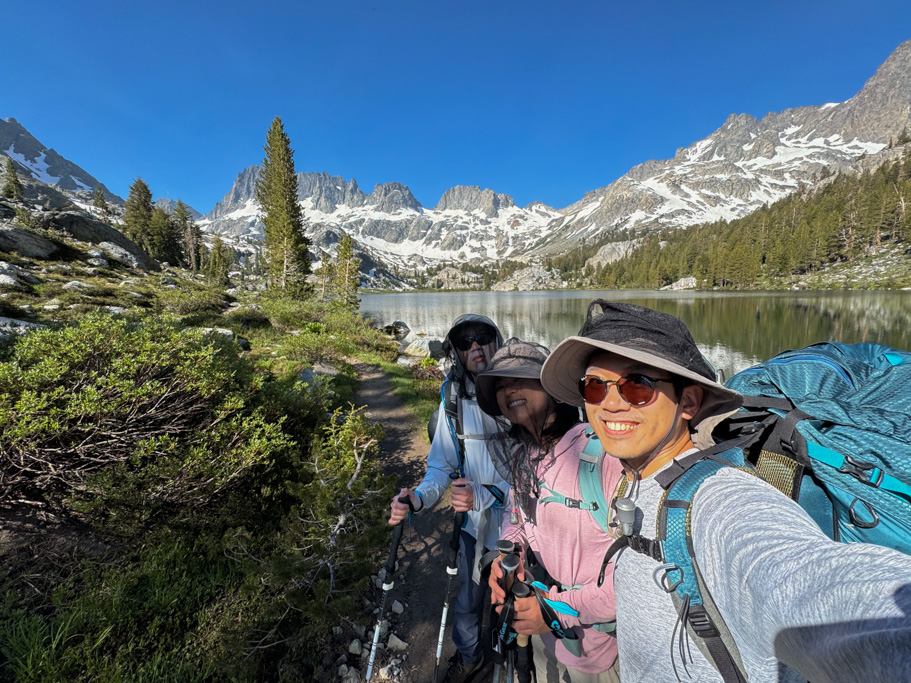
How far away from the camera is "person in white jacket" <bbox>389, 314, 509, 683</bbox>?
2.55 meters

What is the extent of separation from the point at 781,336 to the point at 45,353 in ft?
106

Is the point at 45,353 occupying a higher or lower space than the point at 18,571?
higher

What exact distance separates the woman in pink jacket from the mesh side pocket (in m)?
0.56

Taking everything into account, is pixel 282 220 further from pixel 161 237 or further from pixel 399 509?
pixel 161 237

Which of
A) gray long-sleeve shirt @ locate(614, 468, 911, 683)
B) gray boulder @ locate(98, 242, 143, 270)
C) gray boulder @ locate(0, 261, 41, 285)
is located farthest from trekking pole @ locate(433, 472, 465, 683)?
gray boulder @ locate(98, 242, 143, 270)

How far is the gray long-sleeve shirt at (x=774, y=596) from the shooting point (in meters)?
0.61

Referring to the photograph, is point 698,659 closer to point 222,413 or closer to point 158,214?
point 222,413

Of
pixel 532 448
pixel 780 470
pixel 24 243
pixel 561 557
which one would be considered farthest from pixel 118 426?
pixel 24 243

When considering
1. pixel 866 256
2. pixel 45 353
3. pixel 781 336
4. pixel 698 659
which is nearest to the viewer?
pixel 698 659

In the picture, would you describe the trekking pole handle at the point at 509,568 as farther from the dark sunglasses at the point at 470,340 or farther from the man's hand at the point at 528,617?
→ the dark sunglasses at the point at 470,340

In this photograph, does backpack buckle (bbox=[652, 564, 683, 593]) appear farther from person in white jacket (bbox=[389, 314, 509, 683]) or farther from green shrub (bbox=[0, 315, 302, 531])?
green shrub (bbox=[0, 315, 302, 531])

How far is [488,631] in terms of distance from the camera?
126 inches

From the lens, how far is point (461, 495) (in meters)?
2.48

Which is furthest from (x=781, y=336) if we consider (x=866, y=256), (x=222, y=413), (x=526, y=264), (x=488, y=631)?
(x=526, y=264)
